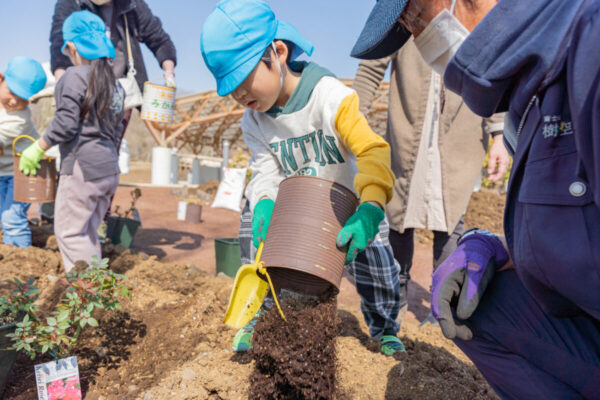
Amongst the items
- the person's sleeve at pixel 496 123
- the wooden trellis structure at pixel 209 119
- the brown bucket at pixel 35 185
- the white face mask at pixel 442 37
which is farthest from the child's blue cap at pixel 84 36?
the wooden trellis structure at pixel 209 119

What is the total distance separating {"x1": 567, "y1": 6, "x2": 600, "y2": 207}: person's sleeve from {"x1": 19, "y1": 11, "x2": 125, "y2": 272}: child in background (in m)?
2.64

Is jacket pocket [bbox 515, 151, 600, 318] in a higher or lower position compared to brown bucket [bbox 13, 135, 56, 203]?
higher

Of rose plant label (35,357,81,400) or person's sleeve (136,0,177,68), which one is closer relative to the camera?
rose plant label (35,357,81,400)

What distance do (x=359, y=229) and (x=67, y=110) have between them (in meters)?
2.15

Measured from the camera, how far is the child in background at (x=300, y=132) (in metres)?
1.55

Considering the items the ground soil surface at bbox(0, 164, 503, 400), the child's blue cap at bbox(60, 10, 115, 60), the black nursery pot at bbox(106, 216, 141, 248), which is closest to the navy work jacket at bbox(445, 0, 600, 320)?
the ground soil surface at bbox(0, 164, 503, 400)

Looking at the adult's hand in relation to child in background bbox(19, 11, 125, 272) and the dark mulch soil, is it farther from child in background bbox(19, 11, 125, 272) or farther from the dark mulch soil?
Answer: child in background bbox(19, 11, 125, 272)

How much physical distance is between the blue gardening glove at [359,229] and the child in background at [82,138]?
189 cm

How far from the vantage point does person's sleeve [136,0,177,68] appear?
146 inches

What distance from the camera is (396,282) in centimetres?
207

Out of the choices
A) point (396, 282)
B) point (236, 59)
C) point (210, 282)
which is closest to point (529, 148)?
point (236, 59)

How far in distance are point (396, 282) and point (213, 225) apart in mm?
4758

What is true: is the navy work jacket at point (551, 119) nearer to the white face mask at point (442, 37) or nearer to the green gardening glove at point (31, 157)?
the white face mask at point (442, 37)

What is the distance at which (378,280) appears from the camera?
204 centimetres
